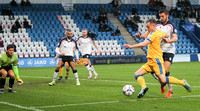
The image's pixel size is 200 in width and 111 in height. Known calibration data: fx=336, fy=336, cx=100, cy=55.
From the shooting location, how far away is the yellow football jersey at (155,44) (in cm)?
876

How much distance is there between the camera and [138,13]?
44.0m

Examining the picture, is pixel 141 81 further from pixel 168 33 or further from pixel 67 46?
pixel 67 46

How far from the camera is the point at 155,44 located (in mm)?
8852

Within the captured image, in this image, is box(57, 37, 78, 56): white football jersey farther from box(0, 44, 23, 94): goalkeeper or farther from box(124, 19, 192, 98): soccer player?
box(124, 19, 192, 98): soccer player

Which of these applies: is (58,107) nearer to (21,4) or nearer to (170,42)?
(170,42)

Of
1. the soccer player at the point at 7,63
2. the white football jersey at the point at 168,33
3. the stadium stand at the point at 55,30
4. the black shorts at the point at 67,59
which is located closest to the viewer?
the white football jersey at the point at 168,33

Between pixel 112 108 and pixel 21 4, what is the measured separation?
32.6 meters

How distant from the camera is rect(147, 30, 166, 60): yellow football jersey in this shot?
8.76 metres

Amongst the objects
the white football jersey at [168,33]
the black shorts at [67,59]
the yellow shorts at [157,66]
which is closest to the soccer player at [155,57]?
the yellow shorts at [157,66]

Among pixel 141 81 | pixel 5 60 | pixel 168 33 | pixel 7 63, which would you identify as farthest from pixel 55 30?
pixel 141 81

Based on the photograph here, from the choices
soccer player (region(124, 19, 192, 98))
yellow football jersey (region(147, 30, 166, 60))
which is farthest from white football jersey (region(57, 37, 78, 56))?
yellow football jersey (region(147, 30, 166, 60))

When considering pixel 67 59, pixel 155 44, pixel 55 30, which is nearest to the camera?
pixel 155 44

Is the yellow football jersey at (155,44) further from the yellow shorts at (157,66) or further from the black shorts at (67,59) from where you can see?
the black shorts at (67,59)

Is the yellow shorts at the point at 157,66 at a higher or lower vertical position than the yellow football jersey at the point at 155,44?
lower
